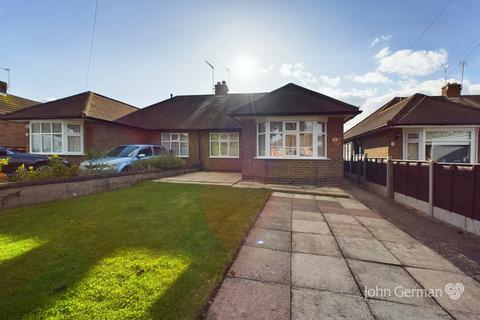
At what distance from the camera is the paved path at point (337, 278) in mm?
2379

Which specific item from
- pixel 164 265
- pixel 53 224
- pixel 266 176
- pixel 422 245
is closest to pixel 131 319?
pixel 164 265

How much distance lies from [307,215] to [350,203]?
2.52m

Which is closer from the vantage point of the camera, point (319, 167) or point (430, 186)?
point (430, 186)

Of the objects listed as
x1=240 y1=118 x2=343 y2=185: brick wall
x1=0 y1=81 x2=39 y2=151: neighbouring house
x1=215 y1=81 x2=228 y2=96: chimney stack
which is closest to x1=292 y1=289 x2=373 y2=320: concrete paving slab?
x1=240 y1=118 x2=343 y2=185: brick wall

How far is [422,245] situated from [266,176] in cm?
687

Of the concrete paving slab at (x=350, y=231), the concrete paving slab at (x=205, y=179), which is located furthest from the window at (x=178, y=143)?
the concrete paving slab at (x=350, y=231)

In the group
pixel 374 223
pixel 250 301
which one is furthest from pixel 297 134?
pixel 250 301

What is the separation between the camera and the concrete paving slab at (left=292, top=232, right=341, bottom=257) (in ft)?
12.5

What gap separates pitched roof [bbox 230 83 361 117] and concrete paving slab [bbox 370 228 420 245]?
5.90 meters

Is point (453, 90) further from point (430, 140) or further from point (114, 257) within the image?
point (114, 257)

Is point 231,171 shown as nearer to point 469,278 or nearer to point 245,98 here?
point 245,98

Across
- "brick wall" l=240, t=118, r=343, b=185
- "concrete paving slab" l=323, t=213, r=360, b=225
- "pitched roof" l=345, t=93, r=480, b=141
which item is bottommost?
"concrete paving slab" l=323, t=213, r=360, b=225

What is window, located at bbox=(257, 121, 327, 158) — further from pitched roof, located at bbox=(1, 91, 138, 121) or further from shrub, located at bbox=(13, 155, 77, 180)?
pitched roof, located at bbox=(1, 91, 138, 121)

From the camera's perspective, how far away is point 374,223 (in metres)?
5.55
